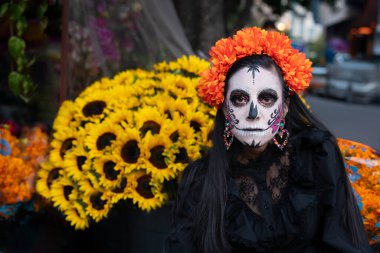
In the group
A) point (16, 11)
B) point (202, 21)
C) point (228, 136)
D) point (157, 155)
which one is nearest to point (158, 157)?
point (157, 155)

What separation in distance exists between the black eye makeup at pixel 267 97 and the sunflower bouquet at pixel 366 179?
2.66 feet

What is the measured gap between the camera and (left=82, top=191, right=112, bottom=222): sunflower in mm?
3098

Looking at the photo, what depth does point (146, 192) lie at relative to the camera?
3084mm

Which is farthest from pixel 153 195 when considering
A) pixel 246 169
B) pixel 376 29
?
pixel 376 29

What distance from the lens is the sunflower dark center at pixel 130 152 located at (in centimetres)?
311

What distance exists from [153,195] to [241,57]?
99 cm

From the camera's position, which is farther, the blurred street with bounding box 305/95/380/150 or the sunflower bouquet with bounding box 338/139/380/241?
the blurred street with bounding box 305/95/380/150

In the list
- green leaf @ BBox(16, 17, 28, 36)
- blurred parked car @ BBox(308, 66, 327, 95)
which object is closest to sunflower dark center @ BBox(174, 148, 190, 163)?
green leaf @ BBox(16, 17, 28, 36)

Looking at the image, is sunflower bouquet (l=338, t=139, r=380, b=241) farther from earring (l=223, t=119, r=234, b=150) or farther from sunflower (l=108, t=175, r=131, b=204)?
sunflower (l=108, t=175, r=131, b=204)

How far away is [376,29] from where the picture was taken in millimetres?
25078

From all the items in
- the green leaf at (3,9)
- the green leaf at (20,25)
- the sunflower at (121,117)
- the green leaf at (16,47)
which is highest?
the green leaf at (3,9)

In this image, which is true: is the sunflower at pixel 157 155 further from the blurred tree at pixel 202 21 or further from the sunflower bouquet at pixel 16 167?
the blurred tree at pixel 202 21

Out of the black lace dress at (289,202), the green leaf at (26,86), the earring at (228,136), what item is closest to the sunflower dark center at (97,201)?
the black lace dress at (289,202)

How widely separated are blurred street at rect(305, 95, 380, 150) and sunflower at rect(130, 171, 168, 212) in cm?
502
